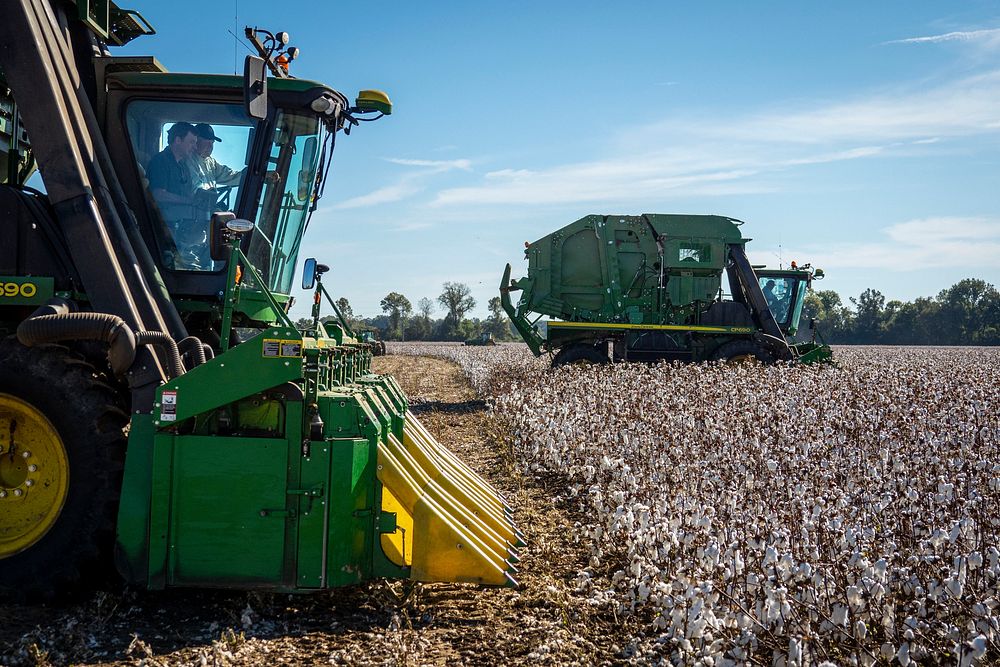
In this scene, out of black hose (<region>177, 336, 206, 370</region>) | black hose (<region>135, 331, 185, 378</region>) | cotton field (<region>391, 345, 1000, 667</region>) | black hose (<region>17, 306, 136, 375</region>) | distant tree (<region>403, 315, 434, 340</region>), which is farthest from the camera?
distant tree (<region>403, 315, 434, 340</region>)

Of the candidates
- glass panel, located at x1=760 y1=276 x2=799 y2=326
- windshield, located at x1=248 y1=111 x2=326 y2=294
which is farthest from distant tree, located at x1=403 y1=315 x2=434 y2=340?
windshield, located at x1=248 y1=111 x2=326 y2=294

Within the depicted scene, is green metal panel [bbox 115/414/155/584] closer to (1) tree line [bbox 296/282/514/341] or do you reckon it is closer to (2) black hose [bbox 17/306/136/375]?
(2) black hose [bbox 17/306/136/375]

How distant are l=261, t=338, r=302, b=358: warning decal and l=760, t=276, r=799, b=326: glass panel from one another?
667 inches

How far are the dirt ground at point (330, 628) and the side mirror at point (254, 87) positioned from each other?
9.51 feet

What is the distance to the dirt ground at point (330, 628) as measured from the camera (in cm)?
402

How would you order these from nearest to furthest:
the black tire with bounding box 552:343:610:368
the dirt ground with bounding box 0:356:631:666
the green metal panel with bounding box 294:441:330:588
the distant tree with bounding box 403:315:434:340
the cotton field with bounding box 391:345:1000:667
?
the cotton field with bounding box 391:345:1000:667 → the dirt ground with bounding box 0:356:631:666 → the green metal panel with bounding box 294:441:330:588 → the black tire with bounding box 552:343:610:368 → the distant tree with bounding box 403:315:434:340

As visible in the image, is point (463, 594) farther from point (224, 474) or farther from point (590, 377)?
point (590, 377)

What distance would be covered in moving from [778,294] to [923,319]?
7053 centimetres

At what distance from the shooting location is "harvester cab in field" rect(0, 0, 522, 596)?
4.47 metres

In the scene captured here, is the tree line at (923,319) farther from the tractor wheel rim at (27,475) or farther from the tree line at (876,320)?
the tractor wheel rim at (27,475)

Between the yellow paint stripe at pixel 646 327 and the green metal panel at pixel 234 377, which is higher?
the yellow paint stripe at pixel 646 327

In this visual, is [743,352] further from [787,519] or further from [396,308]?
[396,308]

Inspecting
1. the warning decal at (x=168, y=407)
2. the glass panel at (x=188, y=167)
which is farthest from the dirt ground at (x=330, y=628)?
the glass panel at (x=188, y=167)

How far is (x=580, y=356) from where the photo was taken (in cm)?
1792
